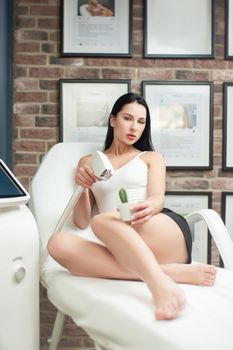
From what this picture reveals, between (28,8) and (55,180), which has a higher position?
(28,8)

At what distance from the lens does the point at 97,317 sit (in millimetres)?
1112

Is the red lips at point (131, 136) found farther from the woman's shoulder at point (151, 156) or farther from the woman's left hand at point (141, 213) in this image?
the woman's left hand at point (141, 213)

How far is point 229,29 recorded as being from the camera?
2305 mm

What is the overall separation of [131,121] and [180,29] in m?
0.86

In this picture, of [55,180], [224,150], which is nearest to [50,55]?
[55,180]

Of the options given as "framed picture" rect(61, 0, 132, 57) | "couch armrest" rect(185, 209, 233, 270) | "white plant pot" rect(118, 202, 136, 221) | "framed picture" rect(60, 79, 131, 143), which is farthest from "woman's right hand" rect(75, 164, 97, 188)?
"framed picture" rect(61, 0, 132, 57)

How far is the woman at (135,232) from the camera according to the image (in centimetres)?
116

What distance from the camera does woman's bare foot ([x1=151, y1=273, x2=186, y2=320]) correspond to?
98 centimetres

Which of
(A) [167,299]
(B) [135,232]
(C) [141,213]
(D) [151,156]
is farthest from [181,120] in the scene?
(A) [167,299]

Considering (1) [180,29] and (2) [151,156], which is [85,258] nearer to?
(2) [151,156]

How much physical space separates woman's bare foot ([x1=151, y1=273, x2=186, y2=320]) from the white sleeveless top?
2.05 feet

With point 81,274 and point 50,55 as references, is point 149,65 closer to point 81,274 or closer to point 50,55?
point 50,55

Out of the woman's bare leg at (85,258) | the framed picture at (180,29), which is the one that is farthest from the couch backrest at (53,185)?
the framed picture at (180,29)

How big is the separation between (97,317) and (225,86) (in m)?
1.62
